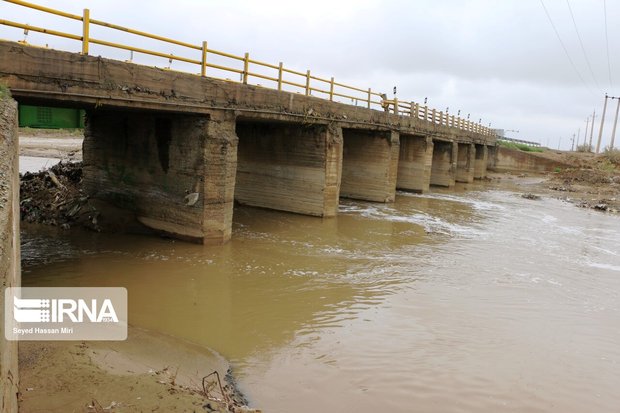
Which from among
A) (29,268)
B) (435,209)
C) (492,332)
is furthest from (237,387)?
(435,209)

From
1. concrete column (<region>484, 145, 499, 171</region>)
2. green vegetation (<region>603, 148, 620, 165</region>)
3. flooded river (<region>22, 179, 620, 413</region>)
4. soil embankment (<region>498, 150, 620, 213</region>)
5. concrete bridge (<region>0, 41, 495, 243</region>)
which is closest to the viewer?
flooded river (<region>22, 179, 620, 413</region>)

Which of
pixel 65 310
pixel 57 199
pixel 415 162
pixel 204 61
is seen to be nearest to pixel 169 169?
pixel 204 61

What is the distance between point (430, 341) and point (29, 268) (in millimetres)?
7895

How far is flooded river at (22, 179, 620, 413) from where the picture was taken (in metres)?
6.09

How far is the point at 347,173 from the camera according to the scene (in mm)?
23812

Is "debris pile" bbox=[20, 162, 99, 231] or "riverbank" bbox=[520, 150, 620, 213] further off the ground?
"riverbank" bbox=[520, 150, 620, 213]

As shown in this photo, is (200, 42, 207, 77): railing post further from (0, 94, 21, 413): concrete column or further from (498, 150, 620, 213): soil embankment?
(498, 150, 620, 213): soil embankment

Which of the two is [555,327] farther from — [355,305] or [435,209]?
[435,209]

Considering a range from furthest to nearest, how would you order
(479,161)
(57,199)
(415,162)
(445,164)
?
1. (479,161)
2. (445,164)
3. (415,162)
4. (57,199)

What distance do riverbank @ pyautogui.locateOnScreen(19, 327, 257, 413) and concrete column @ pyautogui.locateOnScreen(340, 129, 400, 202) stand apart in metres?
17.1

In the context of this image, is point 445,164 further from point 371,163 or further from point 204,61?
point 204,61

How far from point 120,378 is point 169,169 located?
329 inches

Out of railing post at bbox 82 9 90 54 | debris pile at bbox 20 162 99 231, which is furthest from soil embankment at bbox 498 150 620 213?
railing post at bbox 82 9 90 54

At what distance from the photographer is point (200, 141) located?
39.7 ft
